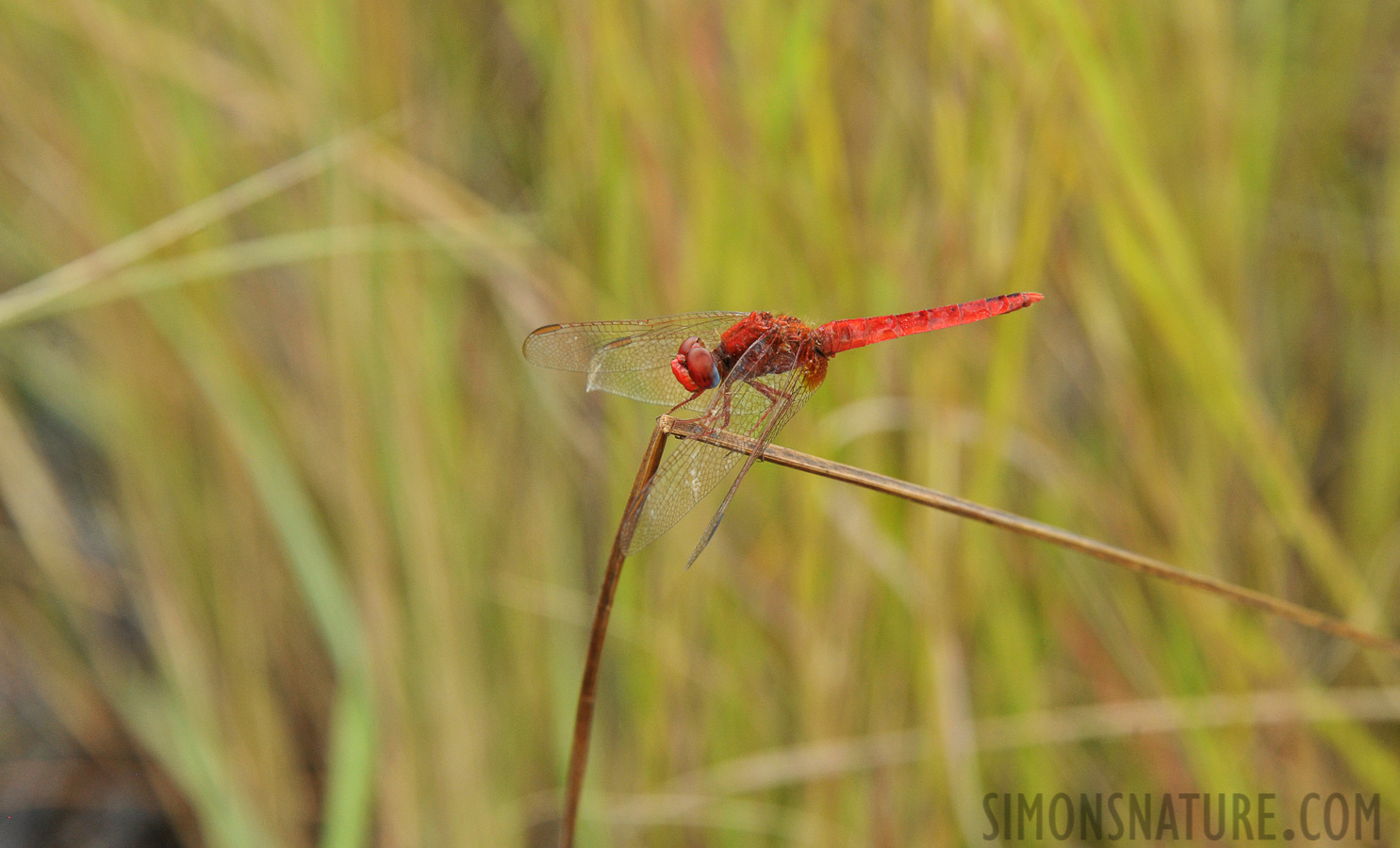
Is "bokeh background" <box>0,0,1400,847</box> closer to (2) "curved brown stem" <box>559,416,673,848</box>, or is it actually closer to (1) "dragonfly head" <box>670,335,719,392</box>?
(1) "dragonfly head" <box>670,335,719,392</box>

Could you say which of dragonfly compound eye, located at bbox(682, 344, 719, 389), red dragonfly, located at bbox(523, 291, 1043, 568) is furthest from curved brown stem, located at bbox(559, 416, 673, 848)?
dragonfly compound eye, located at bbox(682, 344, 719, 389)

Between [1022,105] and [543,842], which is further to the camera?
[543,842]

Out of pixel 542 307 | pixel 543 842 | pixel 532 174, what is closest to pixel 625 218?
pixel 542 307

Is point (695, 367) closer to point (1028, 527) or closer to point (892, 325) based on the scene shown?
point (892, 325)

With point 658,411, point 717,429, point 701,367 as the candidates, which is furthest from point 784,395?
point 658,411

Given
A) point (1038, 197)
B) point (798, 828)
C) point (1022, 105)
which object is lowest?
point (798, 828)

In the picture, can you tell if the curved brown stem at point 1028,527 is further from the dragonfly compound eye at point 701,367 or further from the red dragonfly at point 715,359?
the dragonfly compound eye at point 701,367

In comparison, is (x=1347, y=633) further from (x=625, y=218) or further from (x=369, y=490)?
(x=369, y=490)

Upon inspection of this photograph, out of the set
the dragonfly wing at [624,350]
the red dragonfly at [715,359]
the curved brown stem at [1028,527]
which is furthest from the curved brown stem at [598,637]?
the dragonfly wing at [624,350]
